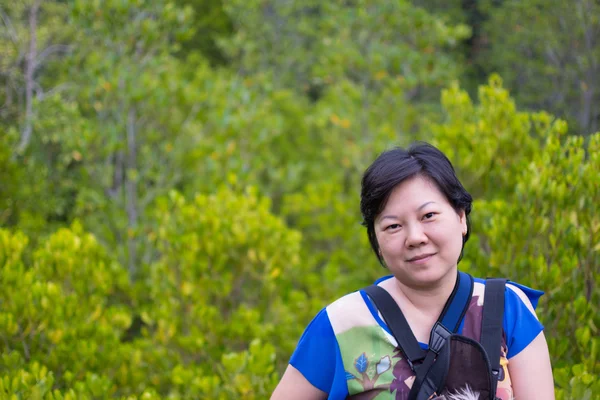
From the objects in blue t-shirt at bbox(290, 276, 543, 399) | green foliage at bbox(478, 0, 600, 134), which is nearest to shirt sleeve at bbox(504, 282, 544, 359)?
blue t-shirt at bbox(290, 276, 543, 399)

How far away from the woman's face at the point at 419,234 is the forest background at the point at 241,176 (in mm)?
1164

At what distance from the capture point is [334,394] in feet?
5.68

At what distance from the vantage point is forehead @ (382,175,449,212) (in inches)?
69.9

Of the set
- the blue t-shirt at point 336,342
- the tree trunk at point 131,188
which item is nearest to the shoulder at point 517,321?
the blue t-shirt at point 336,342

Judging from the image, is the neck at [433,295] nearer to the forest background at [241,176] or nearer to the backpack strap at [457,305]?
the backpack strap at [457,305]

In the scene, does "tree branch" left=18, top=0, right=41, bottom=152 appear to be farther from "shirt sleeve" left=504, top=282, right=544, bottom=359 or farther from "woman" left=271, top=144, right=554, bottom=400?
"shirt sleeve" left=504, top=282, right=544, bottom=359

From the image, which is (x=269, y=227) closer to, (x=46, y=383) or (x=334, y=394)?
(x=46, y=383)

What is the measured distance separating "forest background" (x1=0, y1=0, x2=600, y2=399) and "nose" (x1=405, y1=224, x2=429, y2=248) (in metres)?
1.24

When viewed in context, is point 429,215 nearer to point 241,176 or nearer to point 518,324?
point 518,324

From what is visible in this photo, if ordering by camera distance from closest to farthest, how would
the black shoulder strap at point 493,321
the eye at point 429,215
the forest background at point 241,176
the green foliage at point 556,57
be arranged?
1. the black shoulder strap at point 493,321
2. the eye at point 429,215
3. the forest background at point 241,176
4. the green foliage at point 556,57

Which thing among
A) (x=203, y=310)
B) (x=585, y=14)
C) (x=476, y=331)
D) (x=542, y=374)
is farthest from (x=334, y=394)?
(x=585, y=14)

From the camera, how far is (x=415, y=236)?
174 centimetres

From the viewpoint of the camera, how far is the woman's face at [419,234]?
1762 mm

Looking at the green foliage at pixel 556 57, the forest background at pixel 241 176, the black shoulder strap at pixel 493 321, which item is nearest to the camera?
the black shoulder strap at pixel 493 321
